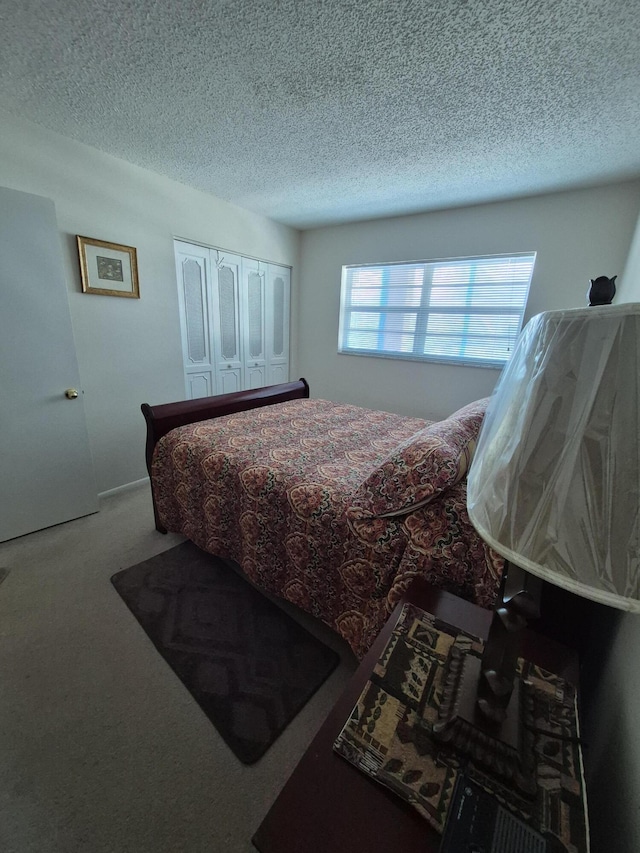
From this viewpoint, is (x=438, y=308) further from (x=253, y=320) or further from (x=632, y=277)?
(x=253, y=320)

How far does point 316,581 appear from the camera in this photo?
143cm

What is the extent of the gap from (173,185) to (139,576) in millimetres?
3026

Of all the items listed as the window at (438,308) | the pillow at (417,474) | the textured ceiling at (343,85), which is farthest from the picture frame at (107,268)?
the pillow at (417,474)

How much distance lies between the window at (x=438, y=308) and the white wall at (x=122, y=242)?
1.57 m

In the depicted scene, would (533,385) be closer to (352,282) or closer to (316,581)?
(316,581)

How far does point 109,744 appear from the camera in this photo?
3.61ft

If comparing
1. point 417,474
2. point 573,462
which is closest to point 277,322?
point 417,474

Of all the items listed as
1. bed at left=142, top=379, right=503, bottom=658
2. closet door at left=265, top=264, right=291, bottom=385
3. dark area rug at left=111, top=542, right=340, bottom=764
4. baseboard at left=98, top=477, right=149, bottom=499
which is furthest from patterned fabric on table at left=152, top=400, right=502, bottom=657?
closet door at left=265, top=264, right=291, bottom=385

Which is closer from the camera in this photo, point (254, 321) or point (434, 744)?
point (434, 744)

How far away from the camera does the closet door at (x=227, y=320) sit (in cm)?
322

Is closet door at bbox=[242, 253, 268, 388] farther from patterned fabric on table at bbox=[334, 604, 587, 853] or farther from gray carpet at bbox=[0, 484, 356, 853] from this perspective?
patterned fabric on table at bbox=[334, 604, 587, 853]

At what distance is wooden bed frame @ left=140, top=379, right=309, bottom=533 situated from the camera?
2.04m

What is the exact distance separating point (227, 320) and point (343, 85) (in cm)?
224

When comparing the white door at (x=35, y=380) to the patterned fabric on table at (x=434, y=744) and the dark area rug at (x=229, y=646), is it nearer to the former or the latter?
the dark area rug at (x=229, y=646)
